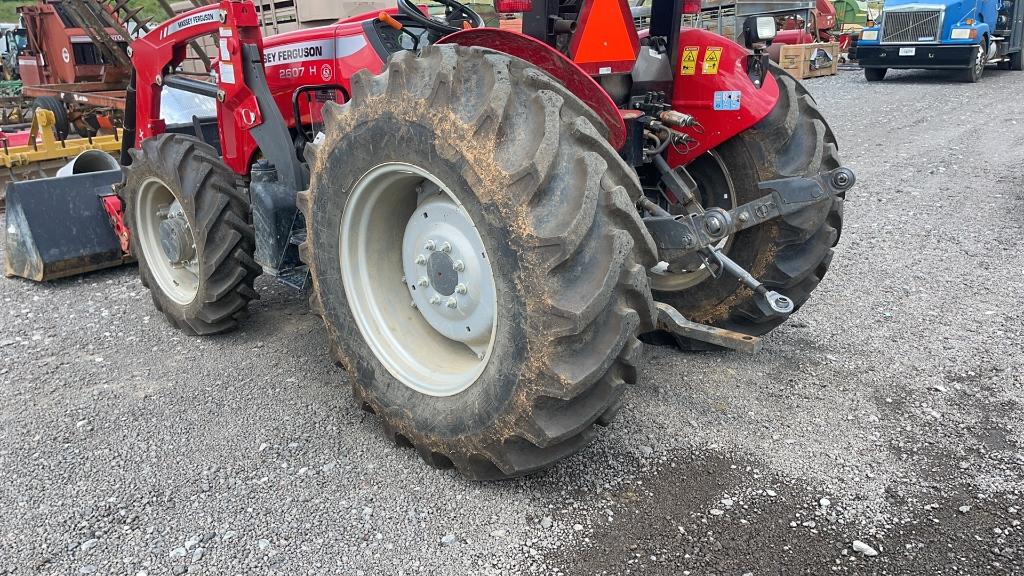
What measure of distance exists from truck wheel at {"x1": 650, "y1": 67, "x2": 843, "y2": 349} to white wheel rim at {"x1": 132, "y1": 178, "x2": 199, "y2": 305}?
277 cm

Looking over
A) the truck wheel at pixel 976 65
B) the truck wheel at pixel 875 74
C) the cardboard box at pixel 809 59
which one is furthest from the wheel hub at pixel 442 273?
the truck wheel at pixel 875 74

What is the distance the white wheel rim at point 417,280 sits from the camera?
261 cm

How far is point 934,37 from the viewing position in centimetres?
1472

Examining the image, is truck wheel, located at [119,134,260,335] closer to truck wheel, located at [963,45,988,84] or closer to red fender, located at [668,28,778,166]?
red fender, located at [668,28,778,166]

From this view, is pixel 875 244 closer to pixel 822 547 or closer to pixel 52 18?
pixel 822 547

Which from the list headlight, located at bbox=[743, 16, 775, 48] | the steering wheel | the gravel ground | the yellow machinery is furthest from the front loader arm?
the yellow machinery

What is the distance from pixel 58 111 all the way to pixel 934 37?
15.4 meters

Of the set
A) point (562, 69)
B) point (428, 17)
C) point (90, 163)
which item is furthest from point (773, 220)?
point (90, 163)

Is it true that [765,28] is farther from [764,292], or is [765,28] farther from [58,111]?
[58,111]

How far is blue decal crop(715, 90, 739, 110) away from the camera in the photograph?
3.17 metres

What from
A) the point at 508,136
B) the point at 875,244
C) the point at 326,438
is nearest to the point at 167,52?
the point at 326,438

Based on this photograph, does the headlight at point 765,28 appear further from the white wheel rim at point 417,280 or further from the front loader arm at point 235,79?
the front loader arm at point 235,79

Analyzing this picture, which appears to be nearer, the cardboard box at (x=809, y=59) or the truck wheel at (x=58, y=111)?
the truck wheel at (x=58, y=111)

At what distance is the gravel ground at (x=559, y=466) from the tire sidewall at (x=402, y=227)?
0.89 ft
